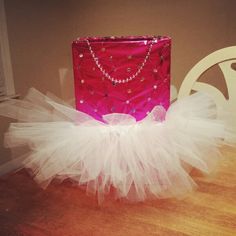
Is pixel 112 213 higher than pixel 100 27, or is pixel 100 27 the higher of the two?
pixel 100 27

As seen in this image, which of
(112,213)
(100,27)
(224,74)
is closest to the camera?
(112,213)

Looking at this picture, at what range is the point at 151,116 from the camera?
0.64 m

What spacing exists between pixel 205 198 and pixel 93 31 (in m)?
1.49

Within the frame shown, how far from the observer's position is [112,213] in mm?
576

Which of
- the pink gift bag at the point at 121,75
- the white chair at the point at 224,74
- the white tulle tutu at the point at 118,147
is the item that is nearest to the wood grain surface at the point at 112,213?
the white tulle tutu at the point at 118,147

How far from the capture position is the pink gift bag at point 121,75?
0.63m

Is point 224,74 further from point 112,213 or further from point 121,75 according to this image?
point 112,213

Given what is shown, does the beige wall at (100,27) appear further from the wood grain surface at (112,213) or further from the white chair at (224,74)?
the wood grain surface at (112,213)

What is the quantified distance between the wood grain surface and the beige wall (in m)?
1.00

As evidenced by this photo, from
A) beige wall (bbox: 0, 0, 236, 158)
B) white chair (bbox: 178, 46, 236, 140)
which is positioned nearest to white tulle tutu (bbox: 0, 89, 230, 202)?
Result: white chair (bbox: 178, 46, 236, 140)

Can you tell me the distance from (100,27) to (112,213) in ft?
4.81

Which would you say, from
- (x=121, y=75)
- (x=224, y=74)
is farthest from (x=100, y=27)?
(x=121, y=75)


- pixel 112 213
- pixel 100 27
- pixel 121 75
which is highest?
pixel 100 27

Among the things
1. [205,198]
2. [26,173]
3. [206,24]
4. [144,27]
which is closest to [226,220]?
[205,198]
